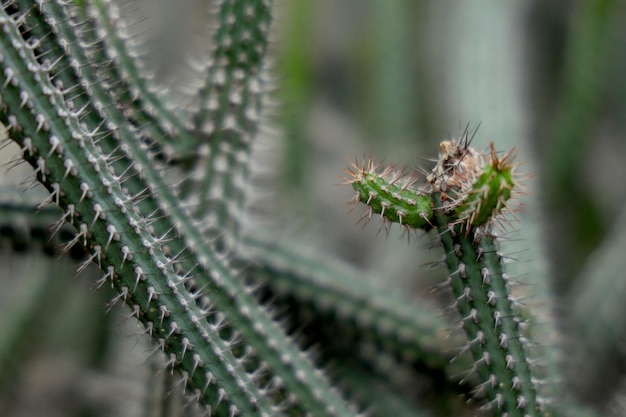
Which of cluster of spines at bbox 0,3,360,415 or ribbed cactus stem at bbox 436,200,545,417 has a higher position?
cluster of spines at bbox 0,3,360,415

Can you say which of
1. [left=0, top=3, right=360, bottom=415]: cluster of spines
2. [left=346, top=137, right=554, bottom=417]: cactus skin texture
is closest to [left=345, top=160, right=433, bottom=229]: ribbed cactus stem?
[left=346, top=137, right=554, bottom=417]: cactus skin texture

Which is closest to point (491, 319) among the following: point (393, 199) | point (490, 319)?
point (490, 319)

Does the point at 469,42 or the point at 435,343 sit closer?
the point at 435,343

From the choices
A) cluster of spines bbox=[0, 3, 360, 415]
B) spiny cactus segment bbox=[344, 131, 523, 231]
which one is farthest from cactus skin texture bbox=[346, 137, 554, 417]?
cluster of spines bbox=[0, 3, 360, 415]

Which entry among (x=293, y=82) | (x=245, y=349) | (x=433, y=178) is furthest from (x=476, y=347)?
(x=293, y=82)

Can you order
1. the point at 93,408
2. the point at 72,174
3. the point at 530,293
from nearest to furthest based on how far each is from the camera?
1. the point at 72,174
2. the point at 530,293
3. the point at 93,408

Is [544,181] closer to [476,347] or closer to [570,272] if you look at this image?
[570,272]

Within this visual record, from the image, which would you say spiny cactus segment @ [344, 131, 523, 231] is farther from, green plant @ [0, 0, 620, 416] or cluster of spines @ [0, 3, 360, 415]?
cluster of spines @ [0, 3, 360, 415]
